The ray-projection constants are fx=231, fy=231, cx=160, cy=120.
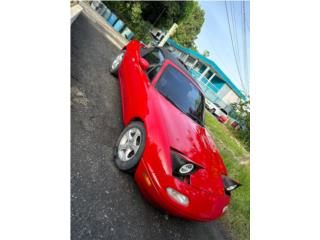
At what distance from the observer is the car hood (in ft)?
8.50

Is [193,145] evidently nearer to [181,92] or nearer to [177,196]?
[177,196]

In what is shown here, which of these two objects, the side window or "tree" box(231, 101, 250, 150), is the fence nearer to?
"tree" box(231, 101, 250, 150)

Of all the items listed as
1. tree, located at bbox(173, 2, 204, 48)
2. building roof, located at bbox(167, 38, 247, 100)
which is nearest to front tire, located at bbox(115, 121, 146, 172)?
building roof, located at bbox(167, 38, 247, 100)

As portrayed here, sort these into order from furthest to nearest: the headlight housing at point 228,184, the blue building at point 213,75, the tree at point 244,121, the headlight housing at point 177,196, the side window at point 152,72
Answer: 1. the blue building at point 213,75
2. the tree at point 244,121
3. the side window at point 152,72
4. the headlight housing at point 228,184
5. the headlight housing at point 177,196

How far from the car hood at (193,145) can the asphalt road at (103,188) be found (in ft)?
2.27

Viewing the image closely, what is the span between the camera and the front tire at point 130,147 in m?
2.55

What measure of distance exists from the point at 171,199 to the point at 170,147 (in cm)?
52

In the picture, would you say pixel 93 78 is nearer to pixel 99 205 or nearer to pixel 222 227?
pixel 99 205

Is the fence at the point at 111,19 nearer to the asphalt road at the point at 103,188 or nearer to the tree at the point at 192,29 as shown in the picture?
the asphalt road at the point at 103,188

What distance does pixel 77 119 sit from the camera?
2.91 metres

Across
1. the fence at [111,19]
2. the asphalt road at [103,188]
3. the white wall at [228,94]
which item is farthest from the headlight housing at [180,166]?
the white wall at [228,94]

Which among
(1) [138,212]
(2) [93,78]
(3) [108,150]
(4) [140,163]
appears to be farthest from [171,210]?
(2) [93,78]
